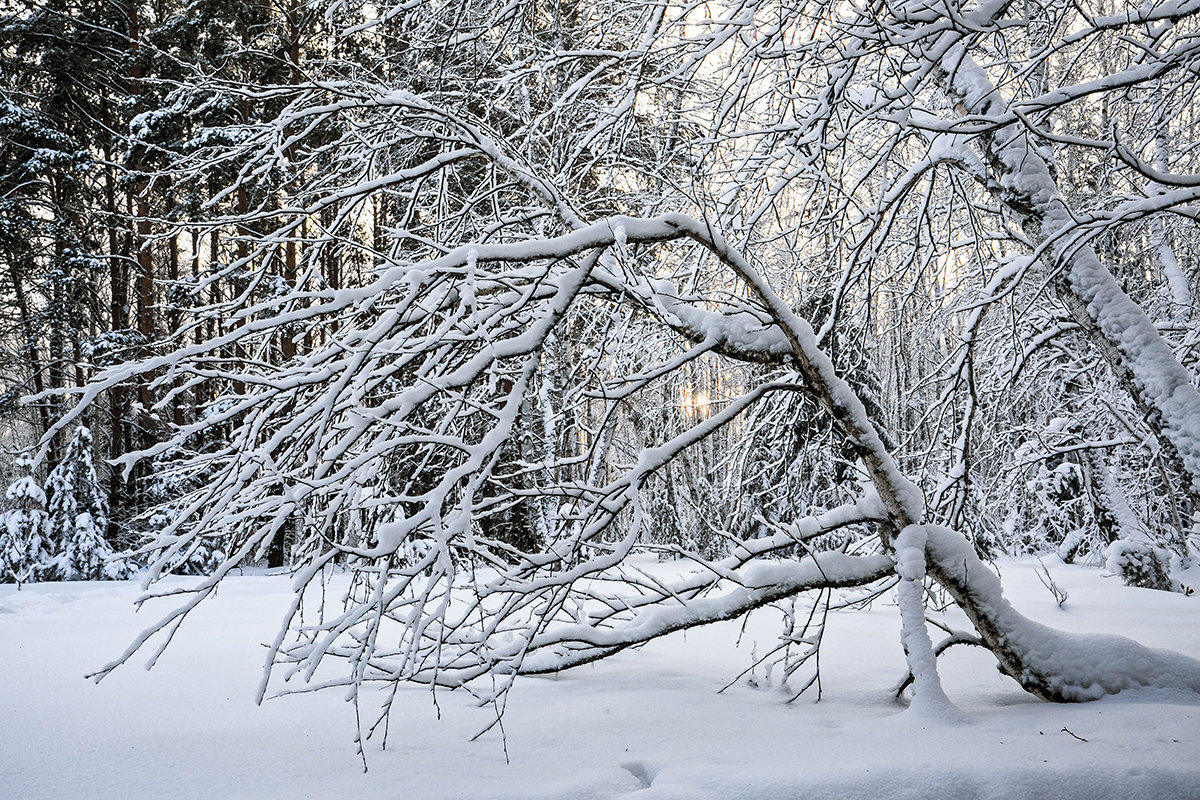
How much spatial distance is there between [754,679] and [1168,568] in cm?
621

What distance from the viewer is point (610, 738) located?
3229 mm

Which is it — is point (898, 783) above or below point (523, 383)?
below

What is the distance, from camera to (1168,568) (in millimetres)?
8008

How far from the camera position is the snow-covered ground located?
2.64 m

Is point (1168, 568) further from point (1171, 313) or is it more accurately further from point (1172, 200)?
point (1172, 200)

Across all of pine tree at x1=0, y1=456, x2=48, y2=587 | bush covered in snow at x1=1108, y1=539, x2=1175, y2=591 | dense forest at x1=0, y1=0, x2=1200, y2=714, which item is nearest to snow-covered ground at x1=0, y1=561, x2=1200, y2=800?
dense forest at x1=0, y1=0, x2=1200, y2=714

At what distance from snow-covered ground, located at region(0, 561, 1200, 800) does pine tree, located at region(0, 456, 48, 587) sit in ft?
23.4

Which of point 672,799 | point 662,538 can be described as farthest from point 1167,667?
point 662,538

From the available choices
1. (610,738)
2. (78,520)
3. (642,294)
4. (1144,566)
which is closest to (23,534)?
(78,520)

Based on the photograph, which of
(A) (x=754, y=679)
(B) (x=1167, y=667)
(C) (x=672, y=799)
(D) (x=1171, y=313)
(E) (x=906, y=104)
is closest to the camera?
(C) (x=672, y=799)

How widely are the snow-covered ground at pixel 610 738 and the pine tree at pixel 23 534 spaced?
714cm

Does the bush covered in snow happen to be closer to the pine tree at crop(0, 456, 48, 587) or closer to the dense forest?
the dense forest

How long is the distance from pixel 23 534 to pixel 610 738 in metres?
11.1

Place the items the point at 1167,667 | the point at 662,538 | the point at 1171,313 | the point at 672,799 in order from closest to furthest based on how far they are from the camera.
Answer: the point at 672,799 → the point at 1167,667 → the point at 1171,313 → the point at 662,538
